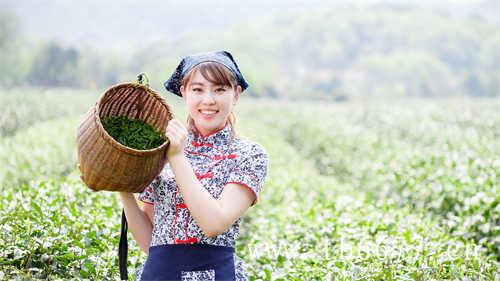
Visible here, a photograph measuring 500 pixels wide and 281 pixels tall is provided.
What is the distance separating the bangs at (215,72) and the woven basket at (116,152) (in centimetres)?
20

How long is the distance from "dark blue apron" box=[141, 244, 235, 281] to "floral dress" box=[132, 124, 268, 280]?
3cm

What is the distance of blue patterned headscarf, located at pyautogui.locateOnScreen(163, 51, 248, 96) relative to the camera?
226 cm

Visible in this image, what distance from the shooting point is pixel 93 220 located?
11.0 feet

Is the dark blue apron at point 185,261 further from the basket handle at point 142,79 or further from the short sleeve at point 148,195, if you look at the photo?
the basket handle at point 142,79

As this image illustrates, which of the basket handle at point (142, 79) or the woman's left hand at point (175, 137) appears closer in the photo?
the woman's left hand at point (175, 137)

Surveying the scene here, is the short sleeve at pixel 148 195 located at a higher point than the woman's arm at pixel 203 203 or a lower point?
lower

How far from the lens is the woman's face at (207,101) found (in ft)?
7.39

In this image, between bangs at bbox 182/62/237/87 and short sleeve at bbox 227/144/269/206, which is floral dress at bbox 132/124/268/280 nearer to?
short sleeve at bbox 227/144/269/206

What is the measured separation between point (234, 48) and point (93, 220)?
4330 inches

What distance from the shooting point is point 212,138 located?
2.35 m

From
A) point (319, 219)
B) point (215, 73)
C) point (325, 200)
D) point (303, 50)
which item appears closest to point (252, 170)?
point (215, 73)

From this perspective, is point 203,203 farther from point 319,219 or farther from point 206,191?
point 319,219

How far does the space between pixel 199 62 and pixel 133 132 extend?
1.29 ft

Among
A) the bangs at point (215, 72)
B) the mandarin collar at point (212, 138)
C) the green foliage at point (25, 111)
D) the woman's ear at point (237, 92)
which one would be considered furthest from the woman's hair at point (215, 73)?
the green foliage at point (25, 111)
